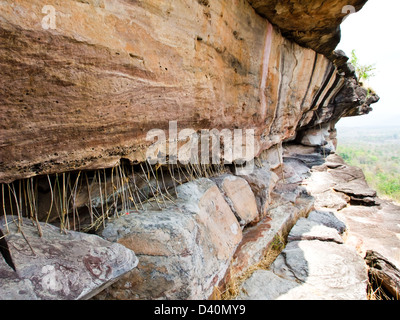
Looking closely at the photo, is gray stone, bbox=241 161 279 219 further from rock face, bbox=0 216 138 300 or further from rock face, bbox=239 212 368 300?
rock face, bbox=0 216 138 300

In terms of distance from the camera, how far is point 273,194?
4.20 m

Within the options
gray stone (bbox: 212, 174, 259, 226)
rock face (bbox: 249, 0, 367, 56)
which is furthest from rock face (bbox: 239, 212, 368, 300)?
rock face (bbox: 249, 0, 367, 56)

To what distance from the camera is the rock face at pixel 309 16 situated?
2637mm

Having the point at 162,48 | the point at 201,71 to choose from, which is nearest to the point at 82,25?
the point at 162,48

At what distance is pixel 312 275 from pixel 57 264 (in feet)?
7.38

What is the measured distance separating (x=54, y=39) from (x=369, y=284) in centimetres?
339

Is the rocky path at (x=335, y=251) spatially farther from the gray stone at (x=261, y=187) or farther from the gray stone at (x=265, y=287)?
the gray stone at (x=261, y=187)

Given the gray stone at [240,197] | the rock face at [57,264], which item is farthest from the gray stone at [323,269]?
the rock face at [57,264]

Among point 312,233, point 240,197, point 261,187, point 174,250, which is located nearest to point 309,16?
point 261,187

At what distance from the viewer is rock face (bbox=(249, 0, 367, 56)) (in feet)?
8.65

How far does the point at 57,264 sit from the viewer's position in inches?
52.7

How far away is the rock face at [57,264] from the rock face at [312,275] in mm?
1227

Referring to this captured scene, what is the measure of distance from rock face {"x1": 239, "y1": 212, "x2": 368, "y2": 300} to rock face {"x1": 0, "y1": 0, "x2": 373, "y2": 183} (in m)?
1.71

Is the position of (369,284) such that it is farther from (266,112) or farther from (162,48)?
(162,48)
